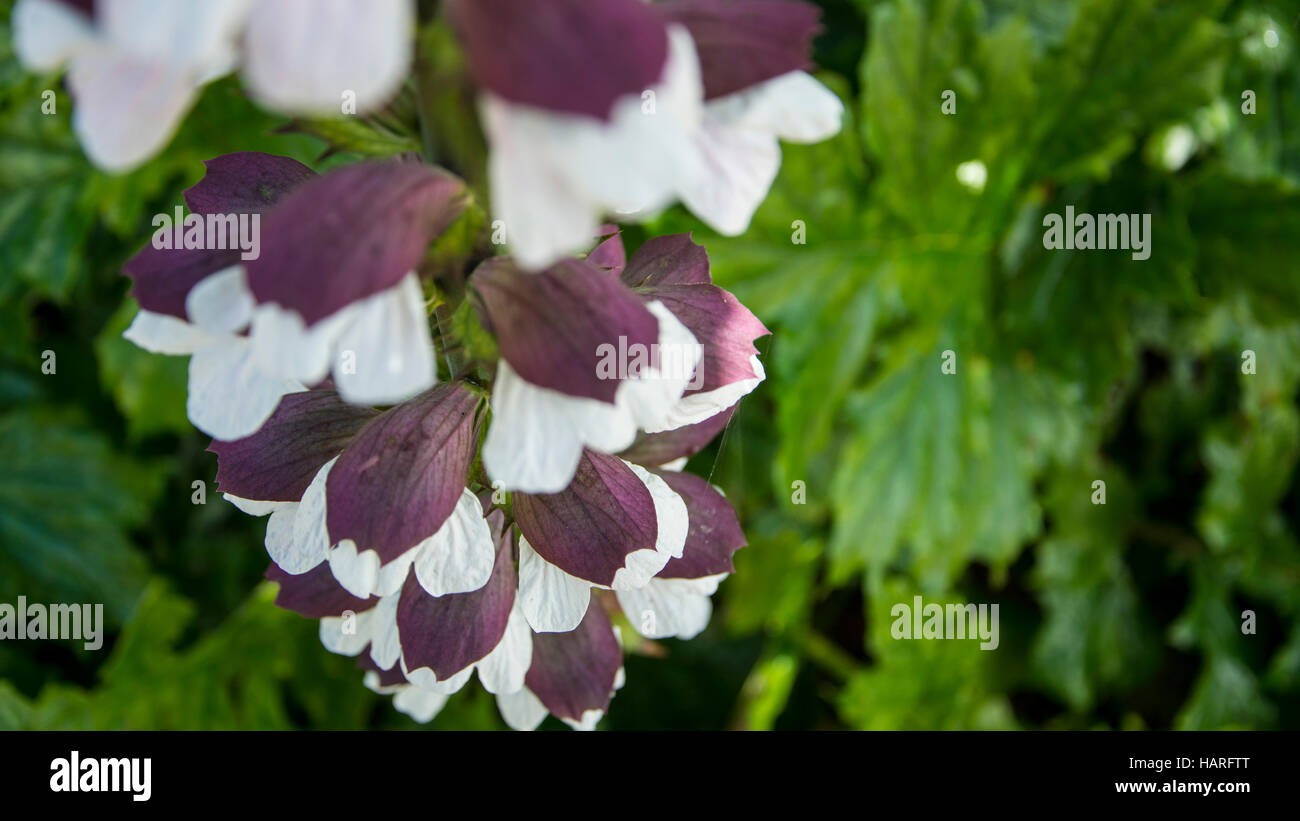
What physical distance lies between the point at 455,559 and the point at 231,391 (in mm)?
184

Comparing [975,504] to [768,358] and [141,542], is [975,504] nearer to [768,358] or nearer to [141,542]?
[768,358]

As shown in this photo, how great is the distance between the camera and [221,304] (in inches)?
21.3

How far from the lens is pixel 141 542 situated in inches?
82.4

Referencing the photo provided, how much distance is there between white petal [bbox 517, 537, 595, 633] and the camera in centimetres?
73

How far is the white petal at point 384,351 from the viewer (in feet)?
1.54

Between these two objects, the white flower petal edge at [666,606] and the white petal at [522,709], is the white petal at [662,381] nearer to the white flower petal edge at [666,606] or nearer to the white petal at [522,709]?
the white flower petal edge at [666,606]
